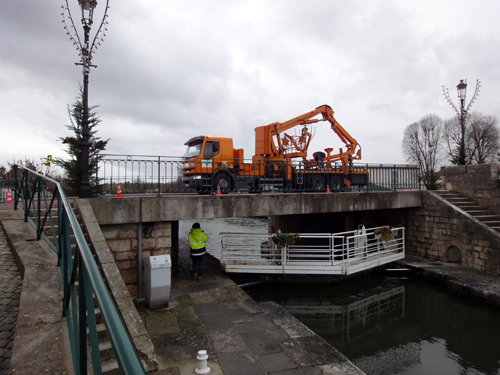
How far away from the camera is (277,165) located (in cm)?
1218

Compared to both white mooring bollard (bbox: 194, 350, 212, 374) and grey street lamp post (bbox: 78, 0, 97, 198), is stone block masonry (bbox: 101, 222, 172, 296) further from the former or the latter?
white mooring bollard (bbox: 194, 350, 212, 374)

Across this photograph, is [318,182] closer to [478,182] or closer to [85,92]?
[478,182]

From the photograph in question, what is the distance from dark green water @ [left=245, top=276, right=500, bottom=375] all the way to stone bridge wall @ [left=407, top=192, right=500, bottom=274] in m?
2.11

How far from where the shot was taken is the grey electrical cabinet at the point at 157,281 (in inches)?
260

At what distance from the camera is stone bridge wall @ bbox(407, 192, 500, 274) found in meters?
10.4

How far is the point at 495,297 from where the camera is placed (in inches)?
323

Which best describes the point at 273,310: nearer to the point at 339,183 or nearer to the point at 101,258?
the point at 101,258

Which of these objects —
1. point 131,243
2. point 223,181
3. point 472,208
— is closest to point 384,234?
point 472,208

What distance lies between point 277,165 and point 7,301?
9755mm

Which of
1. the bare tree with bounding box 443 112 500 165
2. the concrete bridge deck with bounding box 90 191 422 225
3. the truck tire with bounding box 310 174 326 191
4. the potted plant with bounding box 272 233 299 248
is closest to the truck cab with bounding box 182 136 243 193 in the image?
the concrete bridge deck with bounding box 90 191 422 225

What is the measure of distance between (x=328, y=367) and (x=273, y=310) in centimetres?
221

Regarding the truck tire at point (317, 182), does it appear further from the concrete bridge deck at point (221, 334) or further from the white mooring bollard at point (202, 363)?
the white mooring bollard at point (202, 363)

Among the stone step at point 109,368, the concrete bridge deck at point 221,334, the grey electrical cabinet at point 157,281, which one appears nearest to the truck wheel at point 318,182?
the concrete bridge deck at point 221,334

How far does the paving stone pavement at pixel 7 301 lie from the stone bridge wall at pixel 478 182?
14.9m
